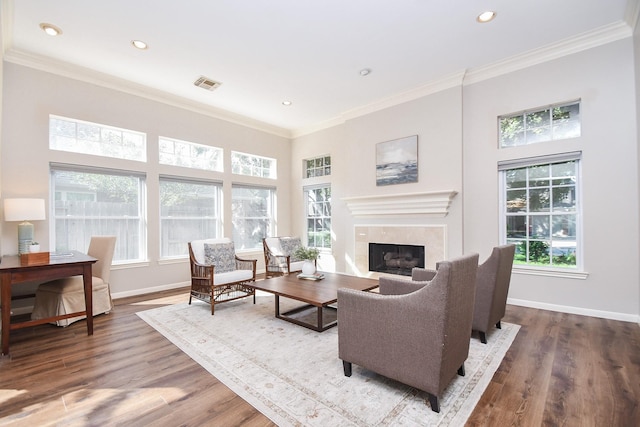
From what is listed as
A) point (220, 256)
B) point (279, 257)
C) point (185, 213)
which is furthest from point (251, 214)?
point (220, 256)

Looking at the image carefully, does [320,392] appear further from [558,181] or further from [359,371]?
[558,181]

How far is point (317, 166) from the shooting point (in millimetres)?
6578

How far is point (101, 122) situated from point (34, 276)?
2488 mm

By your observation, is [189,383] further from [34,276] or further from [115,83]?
[115,83]

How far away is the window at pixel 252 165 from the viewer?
19.7 feet

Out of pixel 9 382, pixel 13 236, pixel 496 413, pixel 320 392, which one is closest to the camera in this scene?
pixel 496 413

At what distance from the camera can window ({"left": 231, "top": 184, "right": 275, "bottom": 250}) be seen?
604cm

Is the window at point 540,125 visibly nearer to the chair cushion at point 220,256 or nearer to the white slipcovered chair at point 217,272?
the white slipcovered chair at point 217,272

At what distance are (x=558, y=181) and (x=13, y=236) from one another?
6.91 metres

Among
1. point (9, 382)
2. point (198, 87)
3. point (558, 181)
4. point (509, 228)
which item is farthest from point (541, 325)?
point (198, 87)

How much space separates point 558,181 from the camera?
3762mm

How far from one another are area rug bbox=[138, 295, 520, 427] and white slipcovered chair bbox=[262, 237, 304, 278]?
1.33m

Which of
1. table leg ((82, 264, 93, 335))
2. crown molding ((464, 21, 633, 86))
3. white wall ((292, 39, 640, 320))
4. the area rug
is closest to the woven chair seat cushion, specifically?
the area rug

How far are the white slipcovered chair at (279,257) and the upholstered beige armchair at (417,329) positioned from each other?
8.77 feet
